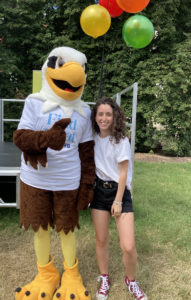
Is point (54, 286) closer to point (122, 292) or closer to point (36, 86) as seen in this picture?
point (122, 292)

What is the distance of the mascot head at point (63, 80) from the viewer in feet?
5.56

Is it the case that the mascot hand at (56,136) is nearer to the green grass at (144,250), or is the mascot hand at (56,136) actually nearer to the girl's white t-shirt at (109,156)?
the girl's white t-shirt at (109,156)

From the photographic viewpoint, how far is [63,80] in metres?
1.71

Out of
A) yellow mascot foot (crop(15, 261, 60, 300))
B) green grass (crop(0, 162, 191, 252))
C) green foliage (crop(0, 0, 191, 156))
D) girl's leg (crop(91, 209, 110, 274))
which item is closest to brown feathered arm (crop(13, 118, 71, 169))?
girl's leg (crop(91, 209, 110, 274))

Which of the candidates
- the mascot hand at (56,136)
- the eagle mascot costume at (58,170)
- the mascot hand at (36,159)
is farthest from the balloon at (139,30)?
the mascot hand at (36,159)

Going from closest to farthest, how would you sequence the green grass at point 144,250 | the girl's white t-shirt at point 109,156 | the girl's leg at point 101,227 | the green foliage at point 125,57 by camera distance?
the girl's white t-shirt at point 109,156 → the girl's leg at point 101,227 → the green grass at point 144,250 → the green foliage at point 125,57

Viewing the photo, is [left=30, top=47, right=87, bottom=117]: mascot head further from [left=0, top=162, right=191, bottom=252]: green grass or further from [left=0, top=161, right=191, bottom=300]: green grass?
[left=0, top=162, right=191, bottom=252]: green grass

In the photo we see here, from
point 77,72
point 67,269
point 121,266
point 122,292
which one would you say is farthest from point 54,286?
point 77,72

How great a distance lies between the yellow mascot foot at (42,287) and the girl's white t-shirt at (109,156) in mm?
766

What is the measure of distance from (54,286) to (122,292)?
504 mm

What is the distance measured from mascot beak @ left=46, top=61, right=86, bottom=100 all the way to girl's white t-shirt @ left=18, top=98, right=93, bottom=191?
11cm

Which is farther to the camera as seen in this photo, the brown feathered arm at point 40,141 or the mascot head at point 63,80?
the mascot head at point 63,80

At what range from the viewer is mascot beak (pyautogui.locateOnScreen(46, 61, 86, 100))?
1.68 metres

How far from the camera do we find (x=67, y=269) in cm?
192
